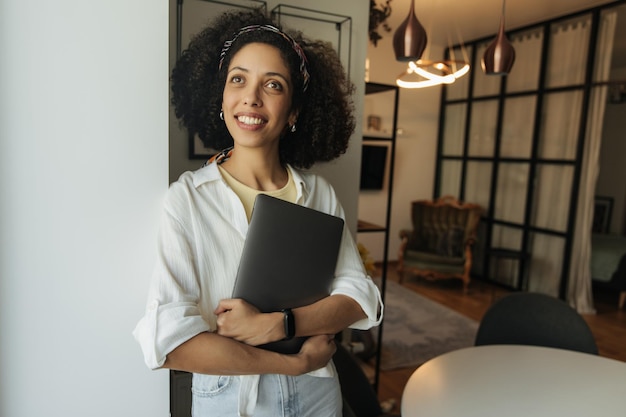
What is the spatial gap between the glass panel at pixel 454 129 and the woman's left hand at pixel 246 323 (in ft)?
16.7

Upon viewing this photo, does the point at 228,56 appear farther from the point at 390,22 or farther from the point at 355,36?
the point at 390,22

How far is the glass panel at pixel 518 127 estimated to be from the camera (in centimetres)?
460

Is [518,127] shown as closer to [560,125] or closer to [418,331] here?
[560,125]

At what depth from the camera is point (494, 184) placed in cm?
500

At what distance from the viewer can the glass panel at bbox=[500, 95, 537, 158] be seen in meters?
4.60

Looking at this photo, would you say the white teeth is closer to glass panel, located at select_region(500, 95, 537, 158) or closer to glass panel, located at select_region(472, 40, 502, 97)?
glass panel, located at select_region(500, 95, 537, 158)

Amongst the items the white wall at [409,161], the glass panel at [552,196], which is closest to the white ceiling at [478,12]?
the white wall at [409,161]

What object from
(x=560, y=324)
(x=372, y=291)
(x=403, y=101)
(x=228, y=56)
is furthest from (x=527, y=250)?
(x=228, y=56)

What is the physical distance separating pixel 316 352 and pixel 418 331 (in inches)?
113

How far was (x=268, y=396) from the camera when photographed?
92 cm

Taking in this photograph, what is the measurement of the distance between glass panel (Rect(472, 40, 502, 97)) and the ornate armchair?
1.29 metres

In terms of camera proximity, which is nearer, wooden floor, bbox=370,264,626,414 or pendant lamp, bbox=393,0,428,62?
pendant lamp, bbox=393,0,428,62

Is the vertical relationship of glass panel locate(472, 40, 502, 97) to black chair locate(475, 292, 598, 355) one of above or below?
above

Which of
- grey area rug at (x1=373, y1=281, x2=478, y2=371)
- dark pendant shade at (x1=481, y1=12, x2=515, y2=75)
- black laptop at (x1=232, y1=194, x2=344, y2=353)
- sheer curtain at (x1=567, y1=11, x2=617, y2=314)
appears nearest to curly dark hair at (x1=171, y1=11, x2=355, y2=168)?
black laptop at (x1=232, y1=194, x2=344, y2=353)
